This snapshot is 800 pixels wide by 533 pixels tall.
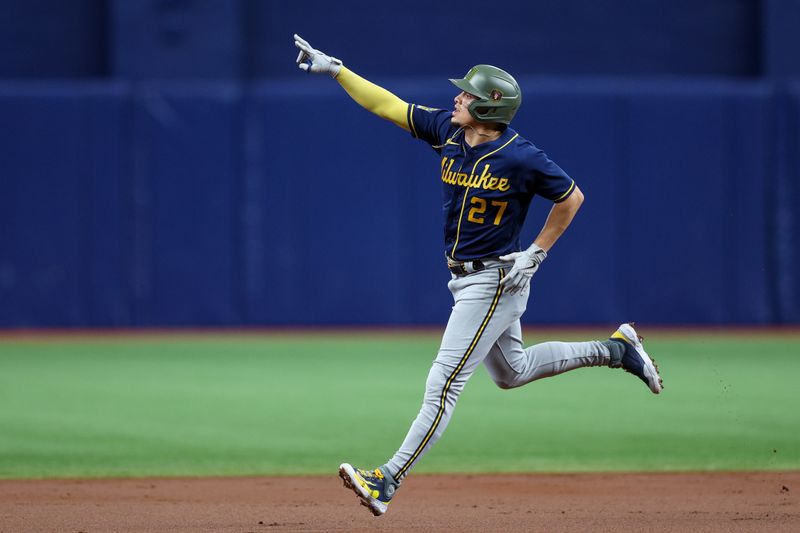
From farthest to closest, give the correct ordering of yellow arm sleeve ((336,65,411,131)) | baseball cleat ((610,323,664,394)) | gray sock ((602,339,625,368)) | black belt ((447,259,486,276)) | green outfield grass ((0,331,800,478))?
green outfield grass ((0,331,800,478)) < baseball cleat ((610,323,664,394)) < gray sock ((602,339,625,368)) < yellow arm sleeve ((336,65,411,131)) < black belt ((447,259,486,276))

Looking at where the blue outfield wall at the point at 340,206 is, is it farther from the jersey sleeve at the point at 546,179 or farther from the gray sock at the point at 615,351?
the jersey sleeve at the point at 546,179

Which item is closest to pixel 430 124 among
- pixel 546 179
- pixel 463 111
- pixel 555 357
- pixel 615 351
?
pixel 463 111

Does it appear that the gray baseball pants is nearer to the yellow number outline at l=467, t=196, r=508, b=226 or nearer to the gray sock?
the yellow number outline at l=467, t=196, r=508, b=226

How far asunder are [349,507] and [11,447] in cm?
307

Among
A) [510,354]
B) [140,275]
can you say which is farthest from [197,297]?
[510,354]

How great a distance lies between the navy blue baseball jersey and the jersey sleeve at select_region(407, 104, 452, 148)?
181 millimetres

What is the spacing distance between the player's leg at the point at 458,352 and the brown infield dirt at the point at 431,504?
43cm

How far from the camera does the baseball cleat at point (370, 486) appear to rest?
5.78 metres

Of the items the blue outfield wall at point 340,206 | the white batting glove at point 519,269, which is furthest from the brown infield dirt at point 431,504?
the blue outfield wall at point 340,206

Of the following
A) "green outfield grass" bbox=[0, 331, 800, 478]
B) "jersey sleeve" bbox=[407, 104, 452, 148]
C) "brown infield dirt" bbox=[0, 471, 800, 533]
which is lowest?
"green outfield grass" bbox=[0, 331, 800, 478]

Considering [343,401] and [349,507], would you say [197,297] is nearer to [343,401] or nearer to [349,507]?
[343,401]

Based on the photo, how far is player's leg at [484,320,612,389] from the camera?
652 centimetres

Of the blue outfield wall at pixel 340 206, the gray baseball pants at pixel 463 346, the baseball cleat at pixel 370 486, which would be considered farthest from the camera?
the blue outfield wall at pixel 340 206

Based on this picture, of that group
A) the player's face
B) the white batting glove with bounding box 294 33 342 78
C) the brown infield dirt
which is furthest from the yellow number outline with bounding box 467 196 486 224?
the brown infield dirt
